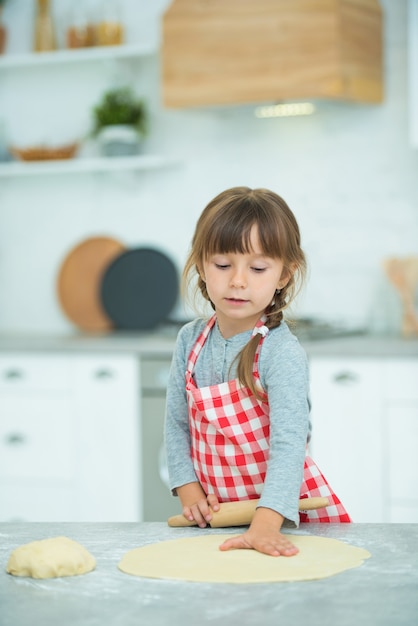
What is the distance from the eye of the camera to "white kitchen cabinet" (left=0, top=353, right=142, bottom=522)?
3.51m

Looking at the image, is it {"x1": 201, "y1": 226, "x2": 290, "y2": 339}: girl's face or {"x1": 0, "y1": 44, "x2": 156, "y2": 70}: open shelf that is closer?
{"x1": 201, "y1": 226, "x2": 290, "y2": 339}: girl's face

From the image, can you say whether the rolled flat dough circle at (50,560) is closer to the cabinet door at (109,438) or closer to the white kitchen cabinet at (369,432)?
the white kitchen cabinet at (369,432)

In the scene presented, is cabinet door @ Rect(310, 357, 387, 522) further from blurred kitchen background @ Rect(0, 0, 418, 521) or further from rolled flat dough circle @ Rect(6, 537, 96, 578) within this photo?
rolled flat dough circle @ Rect(6, 537, 96, 578)

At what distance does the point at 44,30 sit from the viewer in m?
4.10

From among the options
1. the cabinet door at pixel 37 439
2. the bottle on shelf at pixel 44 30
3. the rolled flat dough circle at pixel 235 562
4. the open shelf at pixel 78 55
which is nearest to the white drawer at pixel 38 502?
the cabinet door at pixel 37 439

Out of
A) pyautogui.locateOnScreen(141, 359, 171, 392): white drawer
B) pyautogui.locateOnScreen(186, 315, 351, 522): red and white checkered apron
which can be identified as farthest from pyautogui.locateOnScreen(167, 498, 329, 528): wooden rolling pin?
pyautogui.locateOnScreen(141, 359, 171, 392): white drawer

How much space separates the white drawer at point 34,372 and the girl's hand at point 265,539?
7.45ft

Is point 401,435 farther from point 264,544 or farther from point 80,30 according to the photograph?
point 80,30

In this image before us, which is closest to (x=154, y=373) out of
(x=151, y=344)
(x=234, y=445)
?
(x=151, y=344)

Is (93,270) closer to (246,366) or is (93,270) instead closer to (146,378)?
(146,378)

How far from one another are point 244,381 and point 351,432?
1744 mm

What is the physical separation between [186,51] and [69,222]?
1.02 metres

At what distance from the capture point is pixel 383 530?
1.39m

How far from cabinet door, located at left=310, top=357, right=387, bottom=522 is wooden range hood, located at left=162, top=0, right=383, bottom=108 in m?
0.93
